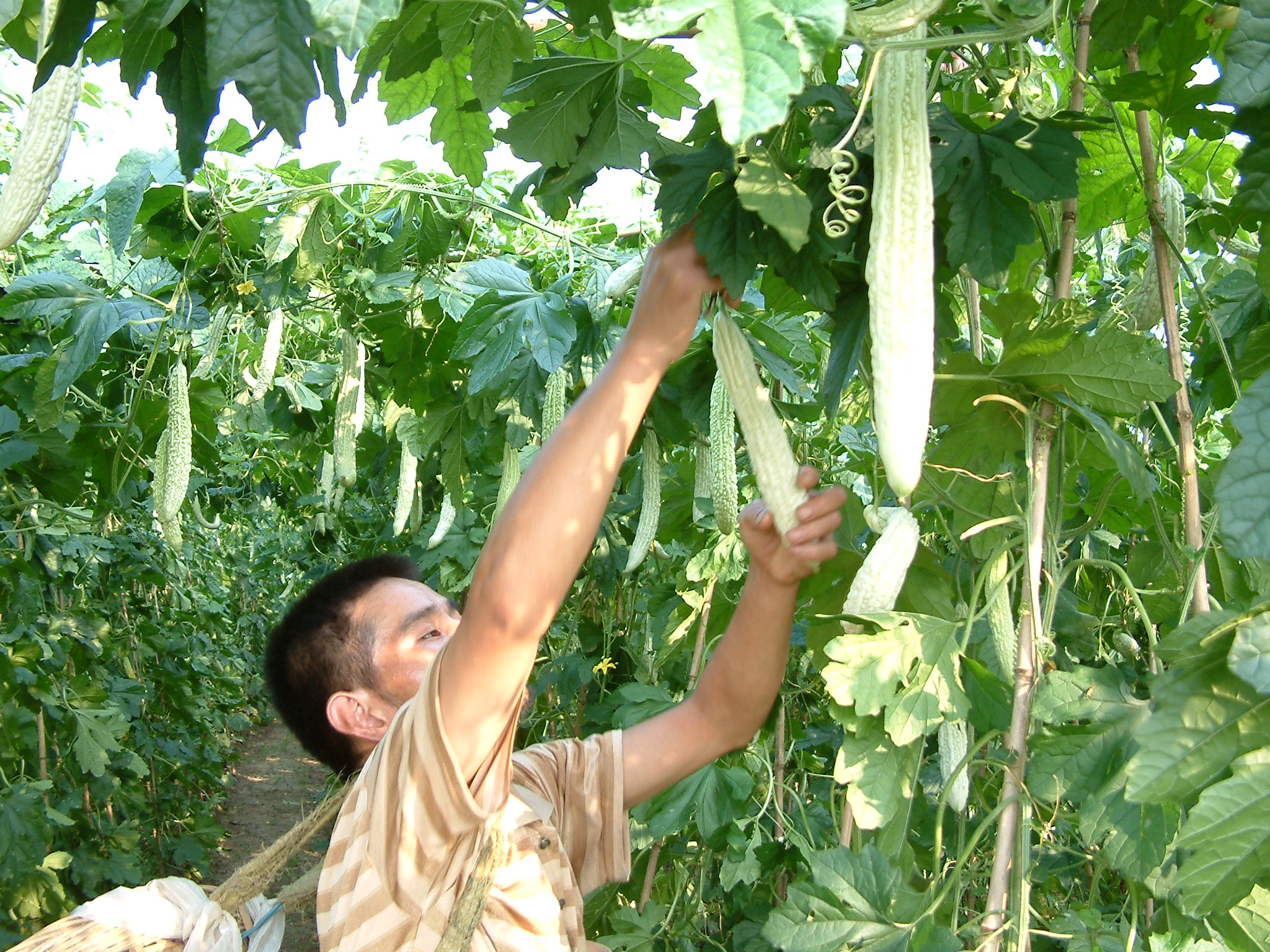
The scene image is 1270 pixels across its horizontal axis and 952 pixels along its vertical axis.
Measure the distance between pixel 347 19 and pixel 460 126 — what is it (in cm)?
138

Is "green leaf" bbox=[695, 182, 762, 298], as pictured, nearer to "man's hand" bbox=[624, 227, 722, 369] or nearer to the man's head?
"man's hand" bbox=[624, 227, 722, 369]

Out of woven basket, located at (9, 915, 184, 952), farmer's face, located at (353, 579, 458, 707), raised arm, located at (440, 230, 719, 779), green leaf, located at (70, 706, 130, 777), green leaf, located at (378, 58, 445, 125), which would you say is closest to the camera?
raised arm, located at (440, 230, 719, 779)

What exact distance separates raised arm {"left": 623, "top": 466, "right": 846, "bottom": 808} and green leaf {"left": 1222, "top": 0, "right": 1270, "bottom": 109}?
2.33 feet

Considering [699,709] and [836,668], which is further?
[699,709]

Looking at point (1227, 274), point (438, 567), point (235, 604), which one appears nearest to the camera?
point (1227, 274)

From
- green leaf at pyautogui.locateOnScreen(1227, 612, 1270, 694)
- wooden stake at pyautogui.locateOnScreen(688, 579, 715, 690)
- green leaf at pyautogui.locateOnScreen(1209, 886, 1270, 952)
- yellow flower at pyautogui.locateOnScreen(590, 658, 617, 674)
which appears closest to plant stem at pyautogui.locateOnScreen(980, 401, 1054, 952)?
green leaf at pyautogui.locateOnScreen(1209, 886, 1270, 952)

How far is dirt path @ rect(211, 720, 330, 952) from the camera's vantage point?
6.49 metres

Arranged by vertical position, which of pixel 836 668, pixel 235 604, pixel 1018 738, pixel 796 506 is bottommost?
pixel 235 604

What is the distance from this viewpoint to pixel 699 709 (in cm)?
204

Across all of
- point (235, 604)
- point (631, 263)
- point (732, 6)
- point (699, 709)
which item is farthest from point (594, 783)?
point (235, 604)

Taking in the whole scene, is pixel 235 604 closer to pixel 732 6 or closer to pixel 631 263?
pixel 631 263

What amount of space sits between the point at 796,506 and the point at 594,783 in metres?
0.85

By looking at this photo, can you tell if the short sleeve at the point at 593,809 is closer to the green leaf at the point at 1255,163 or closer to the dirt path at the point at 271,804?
the green leaf at the point at 1255,163

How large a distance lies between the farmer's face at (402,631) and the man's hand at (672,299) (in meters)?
0.85
